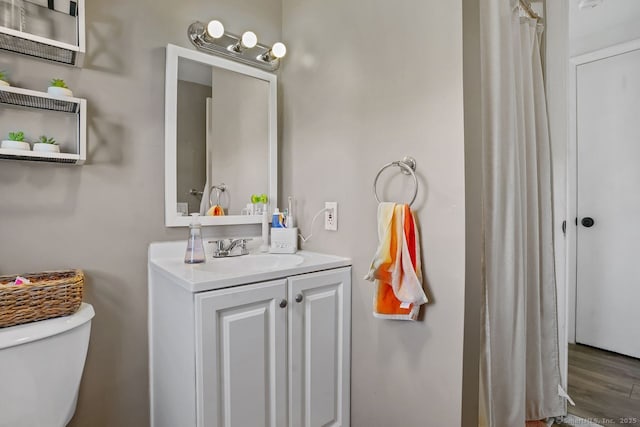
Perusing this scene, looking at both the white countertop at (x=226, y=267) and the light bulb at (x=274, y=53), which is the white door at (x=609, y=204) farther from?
the light bulb at (x=274, y=53)

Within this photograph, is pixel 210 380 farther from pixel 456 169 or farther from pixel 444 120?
pixel 444 120

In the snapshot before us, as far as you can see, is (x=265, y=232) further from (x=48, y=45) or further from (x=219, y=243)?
(x=48, y=45)

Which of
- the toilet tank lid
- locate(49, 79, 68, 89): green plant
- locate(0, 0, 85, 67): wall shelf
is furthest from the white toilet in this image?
locate(0, 0, 85, 67): wall shelf

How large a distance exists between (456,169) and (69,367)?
1389 millimetres

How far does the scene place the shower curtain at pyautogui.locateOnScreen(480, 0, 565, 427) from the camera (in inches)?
50.4

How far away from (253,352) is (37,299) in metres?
0.67

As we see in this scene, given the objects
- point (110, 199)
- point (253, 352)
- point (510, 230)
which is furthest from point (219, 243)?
point (510, 230)

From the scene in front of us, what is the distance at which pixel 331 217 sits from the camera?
158 centimetres

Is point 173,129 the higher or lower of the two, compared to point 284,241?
higher

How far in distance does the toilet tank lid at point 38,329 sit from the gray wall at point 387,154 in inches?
39.1

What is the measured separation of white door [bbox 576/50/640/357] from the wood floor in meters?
0.14

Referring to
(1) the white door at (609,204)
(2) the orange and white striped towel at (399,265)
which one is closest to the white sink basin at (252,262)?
(2) the orange and white striped towel at (399,265)

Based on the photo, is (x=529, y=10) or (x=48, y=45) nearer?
(x=48, y=45)

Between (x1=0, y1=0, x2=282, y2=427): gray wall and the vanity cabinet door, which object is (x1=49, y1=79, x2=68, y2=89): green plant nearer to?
(x1=0, y1=0, x2=282, y2=427): gray wall
